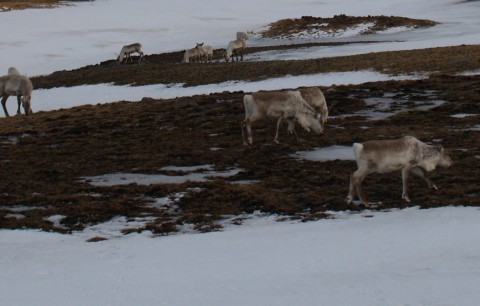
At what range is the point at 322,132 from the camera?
65.1ft

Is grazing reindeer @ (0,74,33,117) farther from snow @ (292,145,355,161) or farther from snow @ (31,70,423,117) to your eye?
snow @ (292,145,355,161)

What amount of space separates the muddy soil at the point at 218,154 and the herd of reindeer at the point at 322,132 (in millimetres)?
445

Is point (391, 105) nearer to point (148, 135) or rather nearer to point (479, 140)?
point (479, 140)

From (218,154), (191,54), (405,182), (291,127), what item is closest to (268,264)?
(405,182)

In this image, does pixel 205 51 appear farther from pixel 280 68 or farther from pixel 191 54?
pixel 280 68

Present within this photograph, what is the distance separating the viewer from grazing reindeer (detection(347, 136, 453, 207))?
1309cm

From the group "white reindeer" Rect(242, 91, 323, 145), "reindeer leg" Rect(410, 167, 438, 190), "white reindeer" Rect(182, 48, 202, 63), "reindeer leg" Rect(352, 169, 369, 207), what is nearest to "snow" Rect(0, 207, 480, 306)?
"reindeer leg" Rect(352, 169, 369, 207)

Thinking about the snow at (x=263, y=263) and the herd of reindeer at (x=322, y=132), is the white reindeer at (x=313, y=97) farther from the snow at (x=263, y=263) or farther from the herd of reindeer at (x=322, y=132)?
the snow at (x=263, y=263)

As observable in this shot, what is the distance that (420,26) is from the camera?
58125 millimetres

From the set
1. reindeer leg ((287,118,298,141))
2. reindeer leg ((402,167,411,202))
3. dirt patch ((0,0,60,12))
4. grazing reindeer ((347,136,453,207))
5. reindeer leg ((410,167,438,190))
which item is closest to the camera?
grazing reindeer ((347,136,453,207))

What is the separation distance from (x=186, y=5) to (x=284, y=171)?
70428 mm

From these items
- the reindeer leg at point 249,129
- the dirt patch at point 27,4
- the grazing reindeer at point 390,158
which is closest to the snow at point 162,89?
the reindeer leg at point 249,129

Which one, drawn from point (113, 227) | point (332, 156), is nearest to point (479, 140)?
point (332, 156)

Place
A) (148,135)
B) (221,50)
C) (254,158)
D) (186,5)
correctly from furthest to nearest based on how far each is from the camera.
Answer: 1. (186,5)
2. (221,50)
3. (148,135)
4. (254,158)
